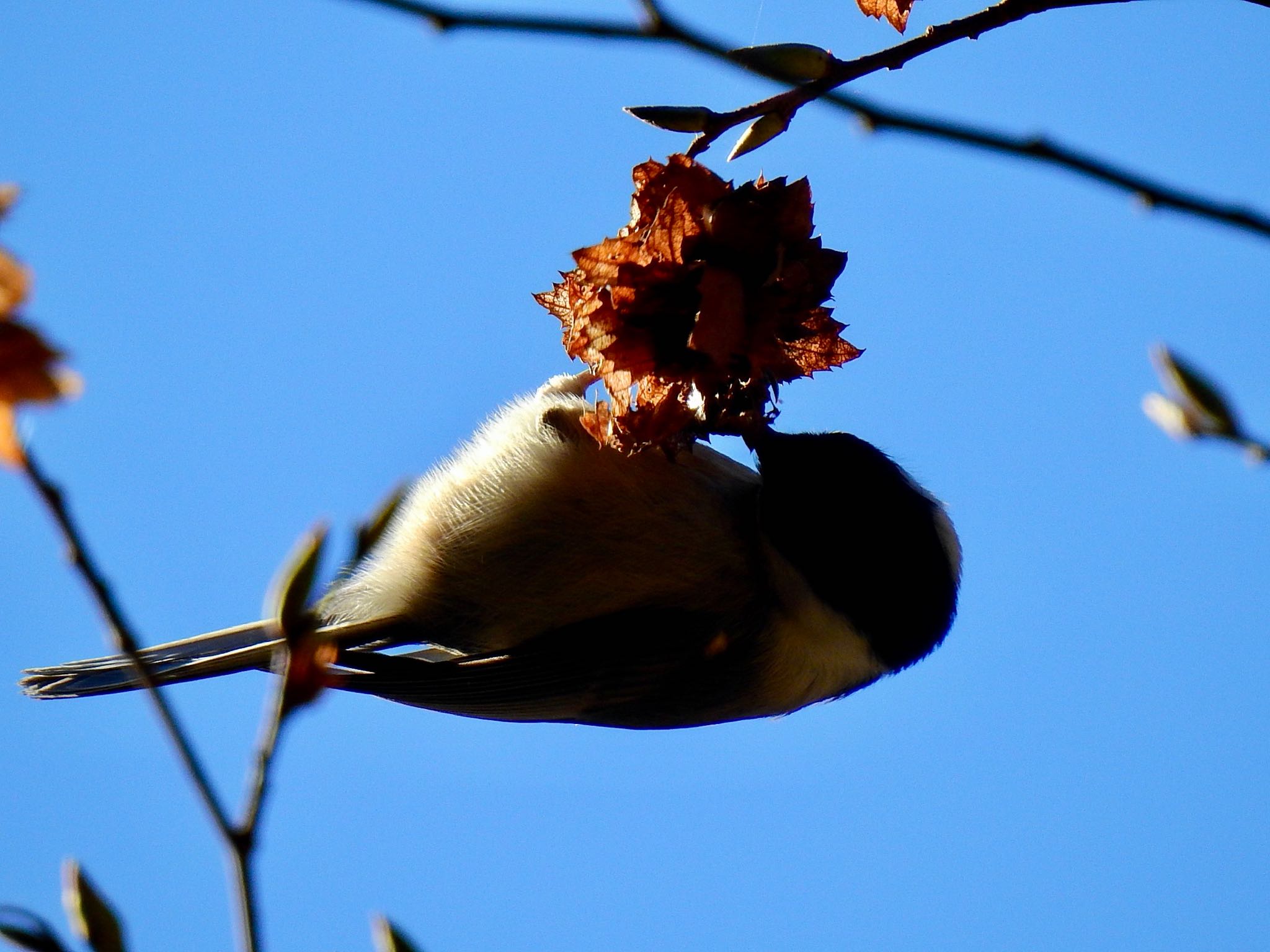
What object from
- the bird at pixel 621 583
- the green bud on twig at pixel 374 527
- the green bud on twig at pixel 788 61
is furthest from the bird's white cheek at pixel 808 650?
the green bud on twig at pixel 374 527

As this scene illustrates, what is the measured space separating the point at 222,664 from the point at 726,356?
5.34 ft

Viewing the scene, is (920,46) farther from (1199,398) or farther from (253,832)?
(253,832)

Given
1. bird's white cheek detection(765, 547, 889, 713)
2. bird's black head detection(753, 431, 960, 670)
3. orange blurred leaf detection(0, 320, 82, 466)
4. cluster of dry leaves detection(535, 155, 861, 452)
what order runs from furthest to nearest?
1. bird's white cheek detection(765, 547, 889, 713)
2. bird's black head detection(753, 431, 960, 670)
3. cluster of dry leaves detection(535, 155, 861, 452)
4. orange blurred leaf detection(0, 320, 82, 466)

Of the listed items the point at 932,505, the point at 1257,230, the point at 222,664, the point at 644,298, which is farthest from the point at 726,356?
the point at 222,664

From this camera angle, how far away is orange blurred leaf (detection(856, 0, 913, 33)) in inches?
66.1

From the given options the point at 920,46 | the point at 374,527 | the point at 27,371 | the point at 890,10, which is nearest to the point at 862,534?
the point at 890,10

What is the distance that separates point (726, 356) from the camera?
5.33ft

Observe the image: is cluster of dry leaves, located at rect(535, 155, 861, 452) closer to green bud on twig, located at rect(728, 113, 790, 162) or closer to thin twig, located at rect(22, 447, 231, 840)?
green bud on twig, located at rect(728, 113, 790, 162)

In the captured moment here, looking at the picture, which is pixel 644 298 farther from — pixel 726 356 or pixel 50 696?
pixel 50 696

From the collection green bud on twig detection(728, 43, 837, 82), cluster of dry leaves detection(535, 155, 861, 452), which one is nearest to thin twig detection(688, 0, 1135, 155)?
green bud on twig detection(728, 43, 837, 82)

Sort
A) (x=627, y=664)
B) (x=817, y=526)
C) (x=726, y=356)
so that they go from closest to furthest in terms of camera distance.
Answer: (x=726, y=356), (x=817, y=526), (x=627, y=664)

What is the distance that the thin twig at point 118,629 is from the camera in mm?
846

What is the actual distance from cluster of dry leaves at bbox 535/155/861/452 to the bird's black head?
835mm

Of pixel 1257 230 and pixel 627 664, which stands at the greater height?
pixel 627 664
